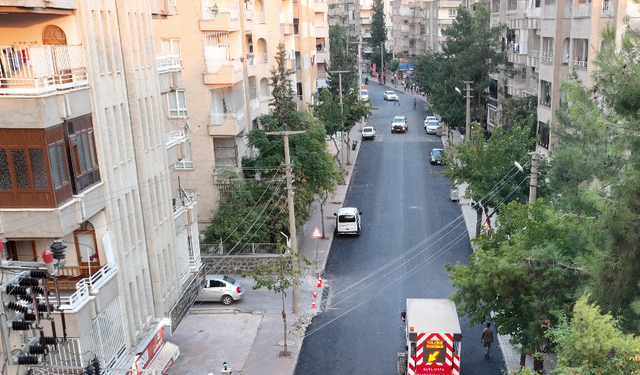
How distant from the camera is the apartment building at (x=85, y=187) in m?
13.2

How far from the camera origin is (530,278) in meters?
17.7

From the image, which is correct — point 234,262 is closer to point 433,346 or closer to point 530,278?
point 433,346

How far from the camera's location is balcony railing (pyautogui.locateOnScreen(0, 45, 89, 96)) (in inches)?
533

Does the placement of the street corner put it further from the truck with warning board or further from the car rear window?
the car rear window

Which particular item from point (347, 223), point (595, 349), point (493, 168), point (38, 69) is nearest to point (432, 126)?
point (347, 223)

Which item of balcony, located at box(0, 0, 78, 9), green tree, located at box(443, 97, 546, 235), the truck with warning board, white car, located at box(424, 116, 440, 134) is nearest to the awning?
the truck with warning board

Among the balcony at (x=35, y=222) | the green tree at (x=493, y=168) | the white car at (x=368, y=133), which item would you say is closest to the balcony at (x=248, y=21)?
the green tree at (x=493, y=168)

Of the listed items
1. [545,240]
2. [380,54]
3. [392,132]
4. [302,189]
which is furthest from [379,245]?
[380,54]

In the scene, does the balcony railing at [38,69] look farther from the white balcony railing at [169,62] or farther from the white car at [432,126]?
the white car at [432,126]

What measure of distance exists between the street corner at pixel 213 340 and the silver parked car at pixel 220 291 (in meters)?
0.93

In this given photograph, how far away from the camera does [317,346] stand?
22641 millimetres

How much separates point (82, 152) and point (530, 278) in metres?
12.5

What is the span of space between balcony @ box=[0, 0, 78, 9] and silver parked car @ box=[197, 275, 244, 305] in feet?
45.5

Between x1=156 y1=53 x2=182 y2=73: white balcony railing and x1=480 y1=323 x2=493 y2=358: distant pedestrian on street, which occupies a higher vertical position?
x1=156 y1=53 x2=182 y2=73: white balcony railing
